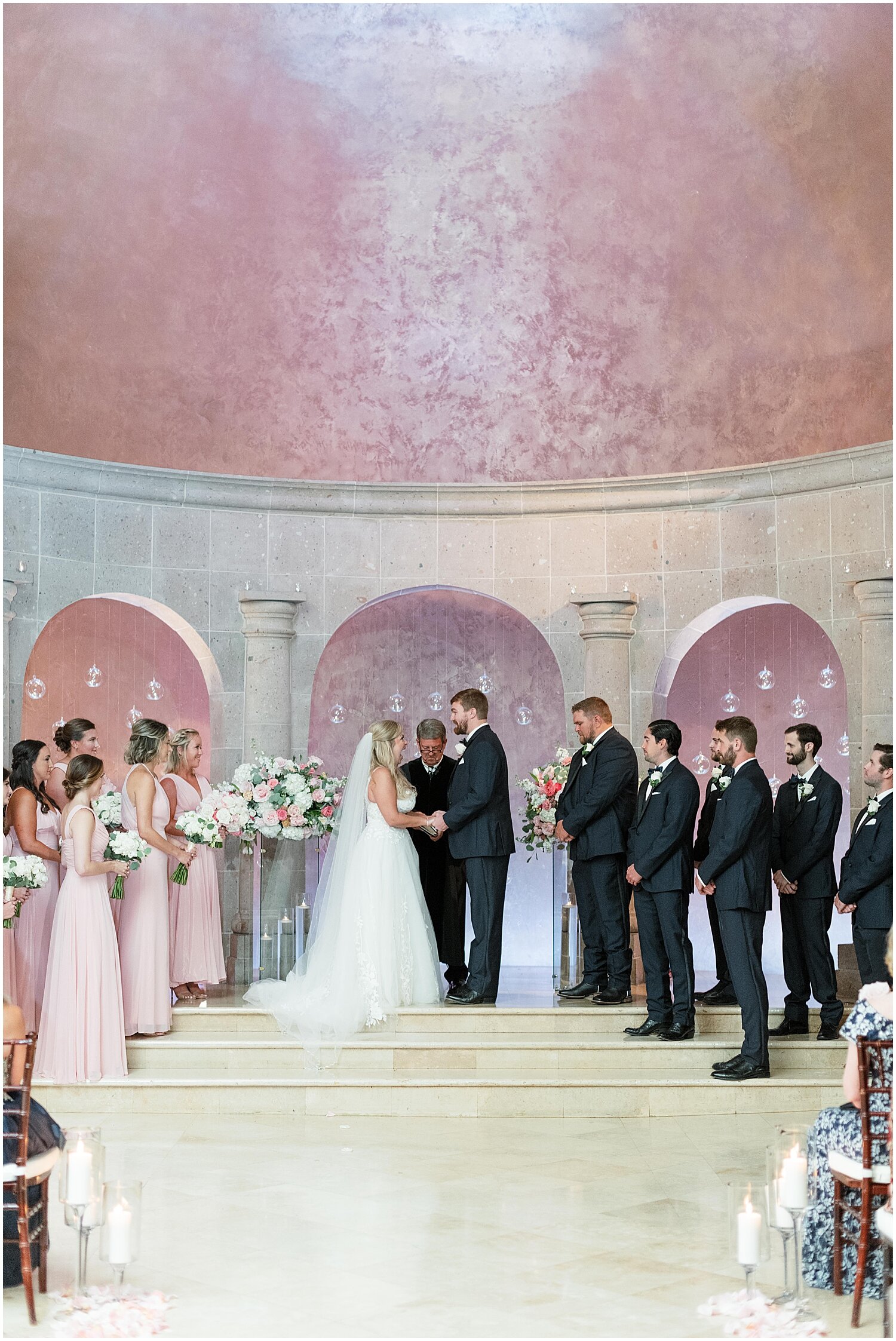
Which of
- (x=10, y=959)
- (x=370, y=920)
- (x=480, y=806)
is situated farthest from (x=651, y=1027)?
(x=10, y=959)

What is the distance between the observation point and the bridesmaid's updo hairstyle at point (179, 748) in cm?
1022

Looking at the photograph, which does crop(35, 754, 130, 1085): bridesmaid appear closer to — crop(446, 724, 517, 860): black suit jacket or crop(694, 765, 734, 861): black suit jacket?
crop(446, 724, 517, 860): black suit jacket

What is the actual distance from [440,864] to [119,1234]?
18.7 ft

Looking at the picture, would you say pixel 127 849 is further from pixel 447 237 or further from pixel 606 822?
pixel 447 237

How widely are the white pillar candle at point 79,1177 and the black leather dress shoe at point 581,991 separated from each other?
17.9 feet

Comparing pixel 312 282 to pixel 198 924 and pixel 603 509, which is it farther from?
pixel 198 924

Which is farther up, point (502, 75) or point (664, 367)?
point (502, 75)

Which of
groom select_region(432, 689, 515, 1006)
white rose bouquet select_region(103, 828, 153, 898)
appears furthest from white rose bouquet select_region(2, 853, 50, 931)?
groom select_region(432, 689, 515, 1006)

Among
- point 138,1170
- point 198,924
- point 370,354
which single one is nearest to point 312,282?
point 370,354

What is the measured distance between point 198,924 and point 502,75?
24.2 feet

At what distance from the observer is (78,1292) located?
4.97 meters

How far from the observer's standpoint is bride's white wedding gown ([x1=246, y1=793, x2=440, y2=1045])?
8977mm

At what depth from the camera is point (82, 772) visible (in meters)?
7.95

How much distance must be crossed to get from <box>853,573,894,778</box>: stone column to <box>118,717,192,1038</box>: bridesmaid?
17.2 ft
